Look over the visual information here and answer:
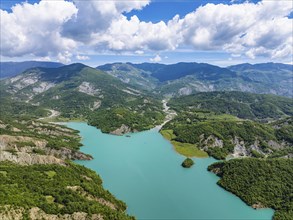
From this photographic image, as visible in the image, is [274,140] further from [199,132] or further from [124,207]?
[124,207]

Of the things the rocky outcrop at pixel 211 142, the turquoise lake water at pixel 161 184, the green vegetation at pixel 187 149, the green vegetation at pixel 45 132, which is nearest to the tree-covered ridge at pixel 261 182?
the turquoise lake water at pixel 161 184

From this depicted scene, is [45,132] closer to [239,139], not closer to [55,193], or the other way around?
[55,193]

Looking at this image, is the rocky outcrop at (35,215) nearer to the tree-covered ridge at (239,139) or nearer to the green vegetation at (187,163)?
the green vegetation at (187,163)

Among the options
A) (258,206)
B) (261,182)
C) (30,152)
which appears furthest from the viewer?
(30,152)

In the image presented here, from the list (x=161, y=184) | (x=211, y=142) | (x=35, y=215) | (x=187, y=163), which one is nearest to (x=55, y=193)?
(x=35, y=215)

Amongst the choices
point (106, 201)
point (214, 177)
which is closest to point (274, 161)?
point (214, 177)
